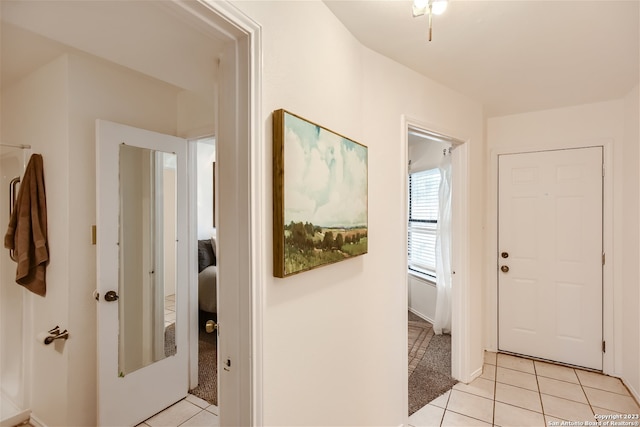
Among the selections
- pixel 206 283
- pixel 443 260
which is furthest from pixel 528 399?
pixel 206 283

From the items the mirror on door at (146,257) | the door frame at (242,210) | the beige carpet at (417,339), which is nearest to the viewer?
the door frame at (242,210)

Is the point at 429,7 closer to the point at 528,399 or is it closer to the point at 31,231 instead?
the point at 31,231

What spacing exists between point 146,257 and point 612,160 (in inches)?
153

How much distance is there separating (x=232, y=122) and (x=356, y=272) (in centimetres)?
101

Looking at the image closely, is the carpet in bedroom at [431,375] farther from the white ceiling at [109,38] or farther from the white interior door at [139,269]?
the white ceiling at [109,38]

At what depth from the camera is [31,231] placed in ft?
6.09

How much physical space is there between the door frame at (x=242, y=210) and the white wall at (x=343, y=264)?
0.15ft

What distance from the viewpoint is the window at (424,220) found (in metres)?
3.80

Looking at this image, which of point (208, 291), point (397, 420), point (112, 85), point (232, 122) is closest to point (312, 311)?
point (232, 122)

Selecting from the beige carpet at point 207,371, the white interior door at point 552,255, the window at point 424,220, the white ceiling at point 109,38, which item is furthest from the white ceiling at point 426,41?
the beige carpet at point 207,371

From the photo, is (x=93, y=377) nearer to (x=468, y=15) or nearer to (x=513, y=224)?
(x=468, y=15)

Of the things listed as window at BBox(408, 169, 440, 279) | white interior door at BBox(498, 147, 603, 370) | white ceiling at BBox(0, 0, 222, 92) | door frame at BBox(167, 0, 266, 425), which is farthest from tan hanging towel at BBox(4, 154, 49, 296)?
white interior door at BBox(498, 147, 603, 370)

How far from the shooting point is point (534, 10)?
147 centimetres

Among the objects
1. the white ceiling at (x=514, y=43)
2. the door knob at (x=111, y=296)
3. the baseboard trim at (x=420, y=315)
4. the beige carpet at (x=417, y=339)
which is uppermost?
the white ceiling at (x=514, y=43)
